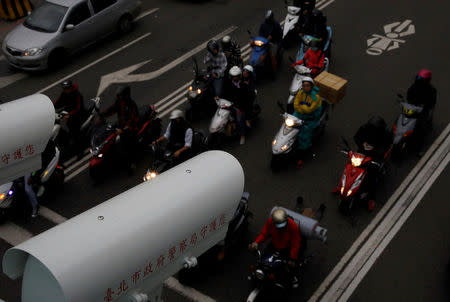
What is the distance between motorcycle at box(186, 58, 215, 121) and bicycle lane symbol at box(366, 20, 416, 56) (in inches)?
234

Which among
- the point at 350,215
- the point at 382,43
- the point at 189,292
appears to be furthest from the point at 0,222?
the point at 382,43

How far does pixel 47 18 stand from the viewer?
52.6ft

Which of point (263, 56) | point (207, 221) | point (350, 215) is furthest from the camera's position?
point (263, 56)

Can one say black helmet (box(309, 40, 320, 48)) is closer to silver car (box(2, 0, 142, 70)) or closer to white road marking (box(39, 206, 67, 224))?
silver car (box(2, 0, 142, 70))

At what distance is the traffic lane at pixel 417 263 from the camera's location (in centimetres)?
911

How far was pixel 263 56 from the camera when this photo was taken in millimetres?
14555

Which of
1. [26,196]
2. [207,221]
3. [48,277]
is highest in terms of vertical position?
[48,277]

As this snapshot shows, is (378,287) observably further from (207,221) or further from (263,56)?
(263,56)

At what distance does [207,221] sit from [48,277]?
2170 millimetres

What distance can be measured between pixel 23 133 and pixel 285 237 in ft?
14.6

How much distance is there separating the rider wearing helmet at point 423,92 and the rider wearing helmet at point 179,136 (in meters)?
5.19

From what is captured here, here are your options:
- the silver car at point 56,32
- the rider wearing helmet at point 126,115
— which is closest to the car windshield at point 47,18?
the silver car at point 56,32

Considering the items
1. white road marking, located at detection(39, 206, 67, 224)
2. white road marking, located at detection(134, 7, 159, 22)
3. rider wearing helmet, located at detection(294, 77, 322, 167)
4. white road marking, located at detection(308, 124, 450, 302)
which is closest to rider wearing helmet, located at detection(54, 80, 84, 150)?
white road marking, located at detection(39, 206, 67, 224)

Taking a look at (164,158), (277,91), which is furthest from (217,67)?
(164,158)
